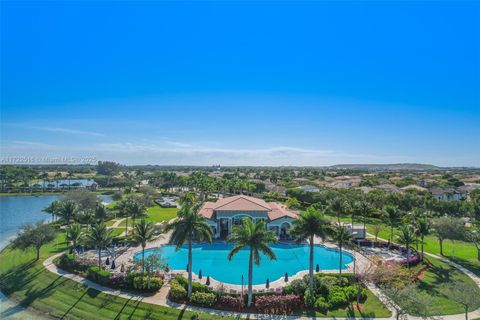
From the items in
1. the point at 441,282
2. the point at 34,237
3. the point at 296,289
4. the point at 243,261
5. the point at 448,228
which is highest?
the point at 448,228

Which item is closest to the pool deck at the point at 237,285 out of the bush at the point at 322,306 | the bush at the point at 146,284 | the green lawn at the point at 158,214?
the bush at the point at 146,284

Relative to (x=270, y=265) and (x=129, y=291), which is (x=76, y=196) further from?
(x=270, y=265)

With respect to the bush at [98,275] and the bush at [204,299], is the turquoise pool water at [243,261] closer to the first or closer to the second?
the bush at [204,299]

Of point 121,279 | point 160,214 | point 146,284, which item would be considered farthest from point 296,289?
point 160,214

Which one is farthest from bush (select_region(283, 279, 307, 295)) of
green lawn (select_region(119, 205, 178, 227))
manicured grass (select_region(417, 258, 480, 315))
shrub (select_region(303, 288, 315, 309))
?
green lawn (select_region(119, 205, 178, 227))

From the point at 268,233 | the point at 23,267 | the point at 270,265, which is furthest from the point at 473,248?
the point at 23,267

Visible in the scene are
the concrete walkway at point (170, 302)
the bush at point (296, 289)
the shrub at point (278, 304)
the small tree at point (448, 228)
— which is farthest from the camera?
the small tree at point (448, 228)

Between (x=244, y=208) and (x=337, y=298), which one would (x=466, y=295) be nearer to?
(x=337, y=298)
